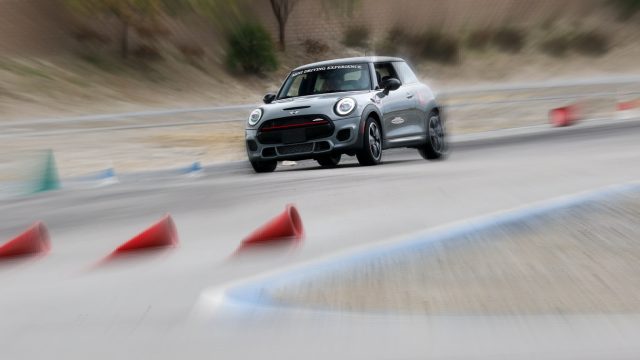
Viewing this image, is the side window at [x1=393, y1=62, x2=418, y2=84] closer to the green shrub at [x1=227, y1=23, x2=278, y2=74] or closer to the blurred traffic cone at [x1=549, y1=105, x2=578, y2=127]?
the blurred traffic cone at [x1=549, y1=105, x2=578, y2=127]

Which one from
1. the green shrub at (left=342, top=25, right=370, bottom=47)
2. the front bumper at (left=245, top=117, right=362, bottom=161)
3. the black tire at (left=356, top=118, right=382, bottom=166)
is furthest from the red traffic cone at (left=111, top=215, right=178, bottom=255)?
the green shrub at (left=342, top=25, right=370, bottom=47)

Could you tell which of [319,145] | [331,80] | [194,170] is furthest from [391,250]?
[194,170]

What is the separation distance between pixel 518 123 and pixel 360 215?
23.5 meters

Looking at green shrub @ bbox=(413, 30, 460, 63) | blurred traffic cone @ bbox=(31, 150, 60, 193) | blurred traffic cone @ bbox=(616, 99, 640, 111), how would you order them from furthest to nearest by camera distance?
green shrub @ bbox=(413, 30, 460, 63)
blurred traffic cone @ bbox=(616, 99, 640, 111)
blurred traffic cone @ bbox=(31, 150, 60, 193)

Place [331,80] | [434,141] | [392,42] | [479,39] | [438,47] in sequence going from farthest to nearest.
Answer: [479,39], [392,42], [438,47], [434,141], [331,80]

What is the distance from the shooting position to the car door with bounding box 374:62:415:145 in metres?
17.4

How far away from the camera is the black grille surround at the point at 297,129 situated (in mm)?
16672

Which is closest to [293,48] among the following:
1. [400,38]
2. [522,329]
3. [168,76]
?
[400,38]

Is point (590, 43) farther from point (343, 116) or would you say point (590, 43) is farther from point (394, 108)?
point (343, 116)

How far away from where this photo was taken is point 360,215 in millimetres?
11109

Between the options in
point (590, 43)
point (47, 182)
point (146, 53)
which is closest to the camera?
point (47, 182)

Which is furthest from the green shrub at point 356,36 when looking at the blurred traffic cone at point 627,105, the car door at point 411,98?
the car door at point 411,98

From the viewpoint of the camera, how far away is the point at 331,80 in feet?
58.1

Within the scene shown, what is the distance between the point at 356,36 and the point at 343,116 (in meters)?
60.5
